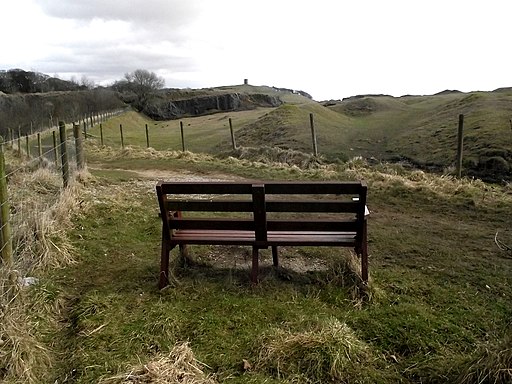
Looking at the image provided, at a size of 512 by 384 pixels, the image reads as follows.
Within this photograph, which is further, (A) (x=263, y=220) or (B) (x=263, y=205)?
(A) (x=263, y=220)

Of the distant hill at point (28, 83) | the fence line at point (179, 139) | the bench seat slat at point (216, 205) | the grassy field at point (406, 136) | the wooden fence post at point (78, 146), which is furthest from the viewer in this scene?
the distant hill at point (28, 83)

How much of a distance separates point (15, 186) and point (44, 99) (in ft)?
211

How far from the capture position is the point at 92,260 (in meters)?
5.79

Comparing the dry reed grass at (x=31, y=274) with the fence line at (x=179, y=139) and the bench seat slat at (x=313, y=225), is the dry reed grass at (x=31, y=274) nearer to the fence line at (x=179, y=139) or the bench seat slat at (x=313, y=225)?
the bench seat slat at (x=313, y=225)

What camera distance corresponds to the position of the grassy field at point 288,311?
3.33 m

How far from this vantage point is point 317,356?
3.35m

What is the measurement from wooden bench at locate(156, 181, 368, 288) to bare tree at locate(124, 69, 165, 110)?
294 feet

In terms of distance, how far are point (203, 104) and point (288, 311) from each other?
90908mm

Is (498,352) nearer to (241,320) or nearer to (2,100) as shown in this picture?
(241,320)

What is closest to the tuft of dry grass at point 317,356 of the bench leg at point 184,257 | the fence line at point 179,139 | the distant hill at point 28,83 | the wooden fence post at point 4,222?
the bench leg at point 184,257

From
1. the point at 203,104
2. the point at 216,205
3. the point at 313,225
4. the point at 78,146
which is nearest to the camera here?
the point at 216,205

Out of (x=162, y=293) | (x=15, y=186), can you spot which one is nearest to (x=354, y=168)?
(x=15, y=186)

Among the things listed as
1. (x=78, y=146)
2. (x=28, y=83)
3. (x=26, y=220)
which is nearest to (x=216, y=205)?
(x=26, y=220)

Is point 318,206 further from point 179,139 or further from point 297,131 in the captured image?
point 179,139
